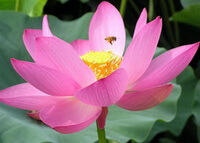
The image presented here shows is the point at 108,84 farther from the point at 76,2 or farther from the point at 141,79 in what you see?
the point at 76,2

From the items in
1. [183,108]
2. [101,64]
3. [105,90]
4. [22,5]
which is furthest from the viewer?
[183,108]

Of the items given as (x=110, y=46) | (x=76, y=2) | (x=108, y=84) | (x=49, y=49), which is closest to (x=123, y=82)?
(x=108, y=84)

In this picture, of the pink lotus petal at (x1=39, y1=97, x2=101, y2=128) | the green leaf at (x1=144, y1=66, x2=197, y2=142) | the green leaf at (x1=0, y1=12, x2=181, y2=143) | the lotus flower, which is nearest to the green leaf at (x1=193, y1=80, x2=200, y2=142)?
the green leaf at (x1=144, y1=66, x2=197, y2=142)

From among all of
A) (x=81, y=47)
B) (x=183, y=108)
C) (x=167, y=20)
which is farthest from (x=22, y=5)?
(x=167, y=20)

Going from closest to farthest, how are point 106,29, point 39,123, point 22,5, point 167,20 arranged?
point 106,29
point 39,123
point 22,5
point 167,20

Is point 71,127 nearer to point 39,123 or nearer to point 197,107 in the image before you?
point 39,123
